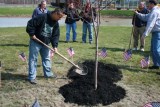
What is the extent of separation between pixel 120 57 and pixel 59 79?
11.2 feet

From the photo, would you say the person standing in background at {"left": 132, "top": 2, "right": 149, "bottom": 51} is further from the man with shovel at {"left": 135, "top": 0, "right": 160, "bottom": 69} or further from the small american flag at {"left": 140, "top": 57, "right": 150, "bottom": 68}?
the small american flag at {"left": 140, "top": 57, "right": 150, "bottom": 68}

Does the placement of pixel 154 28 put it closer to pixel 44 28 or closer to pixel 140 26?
pixel 44 28

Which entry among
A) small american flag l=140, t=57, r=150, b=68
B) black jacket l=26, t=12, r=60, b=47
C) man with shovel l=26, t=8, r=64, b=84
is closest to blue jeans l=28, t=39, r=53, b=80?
man with shovel l=26, t=8, r=64, b=84

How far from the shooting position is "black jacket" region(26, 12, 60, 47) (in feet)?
23.2

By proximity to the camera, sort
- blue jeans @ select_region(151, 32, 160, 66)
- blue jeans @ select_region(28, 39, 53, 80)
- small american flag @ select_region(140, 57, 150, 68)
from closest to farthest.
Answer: blue jeans @ select_region(28, 39, 53, 80)
small american flag @ select_region(140, 57, 150, 68)
blue jeans @ select_region(151, 32, 160, 66)

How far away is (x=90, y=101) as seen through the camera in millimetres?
6512

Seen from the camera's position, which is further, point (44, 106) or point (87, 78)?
point (87, 78)

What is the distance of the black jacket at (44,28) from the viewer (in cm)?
709

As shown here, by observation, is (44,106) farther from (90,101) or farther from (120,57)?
(120,57)

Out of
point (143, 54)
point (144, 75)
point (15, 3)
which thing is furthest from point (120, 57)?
point (15, 3)

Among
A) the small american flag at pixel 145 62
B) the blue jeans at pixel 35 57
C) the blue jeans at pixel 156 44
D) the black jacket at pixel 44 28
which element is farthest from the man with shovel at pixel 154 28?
the blue jeans at pixel 35 57

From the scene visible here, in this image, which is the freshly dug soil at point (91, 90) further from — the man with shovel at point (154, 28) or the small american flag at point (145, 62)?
the man with shovel at point (154, 28)

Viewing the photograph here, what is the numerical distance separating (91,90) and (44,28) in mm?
1724

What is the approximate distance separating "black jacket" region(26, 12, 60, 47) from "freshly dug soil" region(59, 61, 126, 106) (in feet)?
3.49
